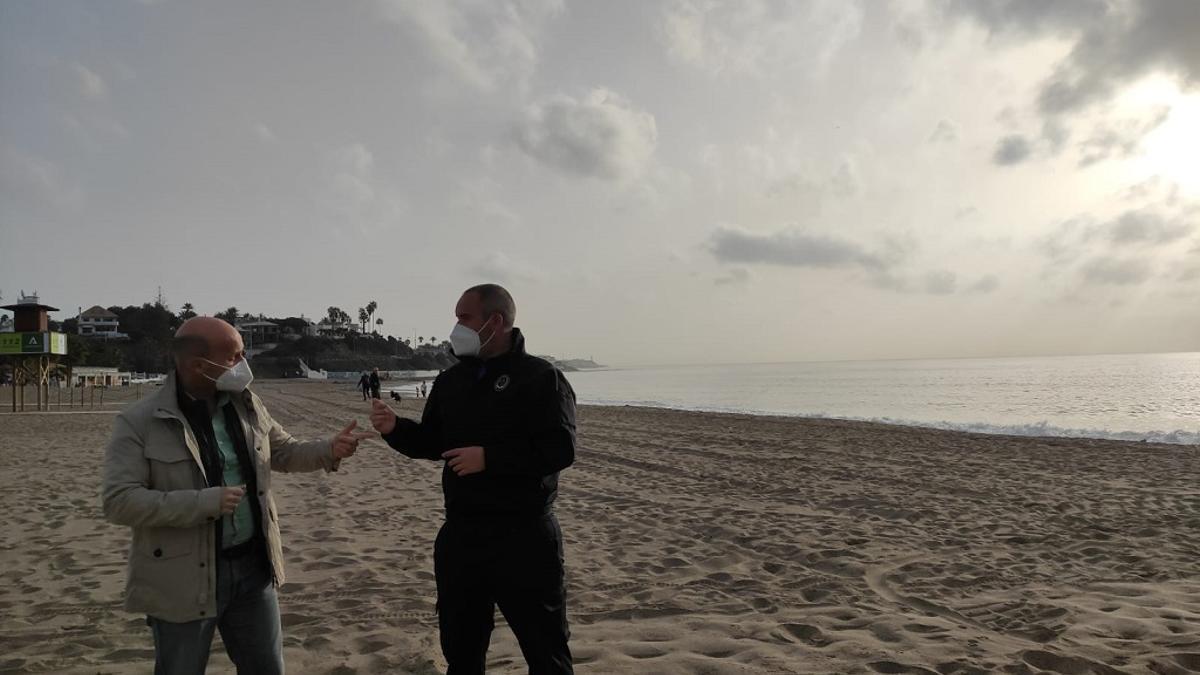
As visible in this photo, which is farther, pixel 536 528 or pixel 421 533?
pixel 421 533

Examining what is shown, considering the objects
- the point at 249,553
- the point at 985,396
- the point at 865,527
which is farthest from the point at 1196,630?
the point at 985,396

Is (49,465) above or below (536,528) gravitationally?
below

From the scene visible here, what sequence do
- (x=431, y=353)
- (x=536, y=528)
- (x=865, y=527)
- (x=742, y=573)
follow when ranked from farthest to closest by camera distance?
(x=431, y=353), (x=865, y=527), (x=742, y=573), (x=536, y=528)

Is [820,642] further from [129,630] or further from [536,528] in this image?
[129,630]

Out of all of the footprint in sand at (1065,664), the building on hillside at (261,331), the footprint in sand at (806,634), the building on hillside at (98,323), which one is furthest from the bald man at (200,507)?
the building on hillside at (261,331)

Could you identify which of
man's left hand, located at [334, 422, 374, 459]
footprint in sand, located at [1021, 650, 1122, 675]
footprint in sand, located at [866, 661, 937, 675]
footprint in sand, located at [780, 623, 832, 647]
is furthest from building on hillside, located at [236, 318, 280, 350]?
footprint in sand, located at [1021, 650, 1122, 675]

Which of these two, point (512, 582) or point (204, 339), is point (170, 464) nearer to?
point (204, 339)

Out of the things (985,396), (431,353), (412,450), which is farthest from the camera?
(431,353)

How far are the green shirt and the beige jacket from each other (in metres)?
0.10

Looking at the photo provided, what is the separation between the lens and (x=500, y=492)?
8.39 feet

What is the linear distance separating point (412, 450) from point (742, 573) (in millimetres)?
3694

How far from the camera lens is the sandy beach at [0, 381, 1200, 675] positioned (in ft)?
12.9

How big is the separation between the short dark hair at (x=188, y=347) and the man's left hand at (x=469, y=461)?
100 centimetres

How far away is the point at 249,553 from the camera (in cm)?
260
